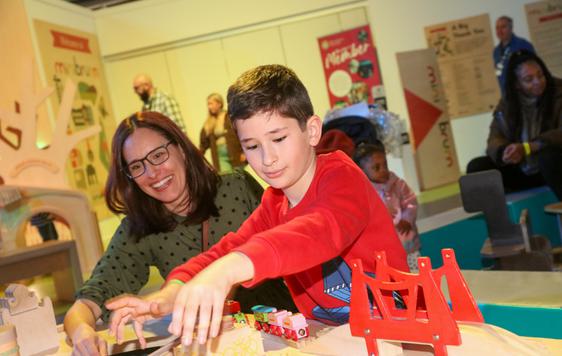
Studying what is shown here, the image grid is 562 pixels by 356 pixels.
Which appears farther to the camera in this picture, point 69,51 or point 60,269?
point 69,51

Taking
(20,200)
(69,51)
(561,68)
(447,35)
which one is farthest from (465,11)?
(20,200)

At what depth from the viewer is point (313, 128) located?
1438mm

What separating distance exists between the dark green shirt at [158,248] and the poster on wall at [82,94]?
5.33 m

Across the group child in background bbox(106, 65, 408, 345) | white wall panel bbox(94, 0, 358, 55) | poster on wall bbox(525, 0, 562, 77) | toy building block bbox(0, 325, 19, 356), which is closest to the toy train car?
child in background bbox(106, 65, 408, 345)

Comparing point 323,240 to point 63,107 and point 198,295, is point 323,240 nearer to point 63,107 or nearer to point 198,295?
point 198,295

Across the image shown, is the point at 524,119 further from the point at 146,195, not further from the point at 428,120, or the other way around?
the point at 146,195

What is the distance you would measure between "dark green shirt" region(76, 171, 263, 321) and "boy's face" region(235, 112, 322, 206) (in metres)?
0.90

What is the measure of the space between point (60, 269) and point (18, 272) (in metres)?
0.31

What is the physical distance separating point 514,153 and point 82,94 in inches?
201

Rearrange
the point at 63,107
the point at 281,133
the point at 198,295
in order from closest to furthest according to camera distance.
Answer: the point at 198,295, the point at 281,133, the point at 63,107

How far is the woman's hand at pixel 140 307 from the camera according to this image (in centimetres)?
127

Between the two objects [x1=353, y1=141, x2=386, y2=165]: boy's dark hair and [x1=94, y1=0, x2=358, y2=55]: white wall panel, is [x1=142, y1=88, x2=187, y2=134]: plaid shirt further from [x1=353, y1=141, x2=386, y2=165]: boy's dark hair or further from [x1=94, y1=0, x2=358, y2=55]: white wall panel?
[x1=353, y1=141, x2=386, y2=165]: boy's dark hair

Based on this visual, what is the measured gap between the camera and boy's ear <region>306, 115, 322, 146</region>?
1.42 metres

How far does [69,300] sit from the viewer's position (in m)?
4.74
